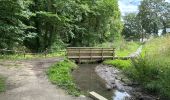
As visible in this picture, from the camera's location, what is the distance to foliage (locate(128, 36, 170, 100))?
34.7 feet

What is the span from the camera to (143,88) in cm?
1278

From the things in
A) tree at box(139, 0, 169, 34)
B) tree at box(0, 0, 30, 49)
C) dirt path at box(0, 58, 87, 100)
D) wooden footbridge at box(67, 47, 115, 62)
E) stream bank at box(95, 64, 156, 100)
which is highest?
tree at box(139, 0, 169, 34)

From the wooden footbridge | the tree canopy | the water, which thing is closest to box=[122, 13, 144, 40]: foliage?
the tree canopy

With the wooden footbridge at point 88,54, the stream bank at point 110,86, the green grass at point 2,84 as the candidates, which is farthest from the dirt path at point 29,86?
the wooden footbridge at point 88,54

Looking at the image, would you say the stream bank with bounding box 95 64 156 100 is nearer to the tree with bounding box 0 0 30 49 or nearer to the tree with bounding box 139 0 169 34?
the tree with bounding box 0 0 30 49

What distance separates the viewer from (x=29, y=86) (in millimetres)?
11523

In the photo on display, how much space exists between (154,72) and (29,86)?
5.01m

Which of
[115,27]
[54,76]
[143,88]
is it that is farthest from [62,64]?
[115,27]

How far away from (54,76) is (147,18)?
6979 cm

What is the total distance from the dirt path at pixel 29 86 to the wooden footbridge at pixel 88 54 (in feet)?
19.1

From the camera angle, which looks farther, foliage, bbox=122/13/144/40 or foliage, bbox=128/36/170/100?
foliage, bbox=122/13/144/40

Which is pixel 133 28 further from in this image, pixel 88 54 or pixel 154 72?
pixel 154 72

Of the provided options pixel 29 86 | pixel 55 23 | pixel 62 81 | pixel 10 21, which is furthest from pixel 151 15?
pixel 29 86

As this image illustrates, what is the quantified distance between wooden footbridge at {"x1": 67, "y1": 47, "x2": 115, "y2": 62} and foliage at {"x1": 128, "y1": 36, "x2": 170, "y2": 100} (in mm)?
8877
